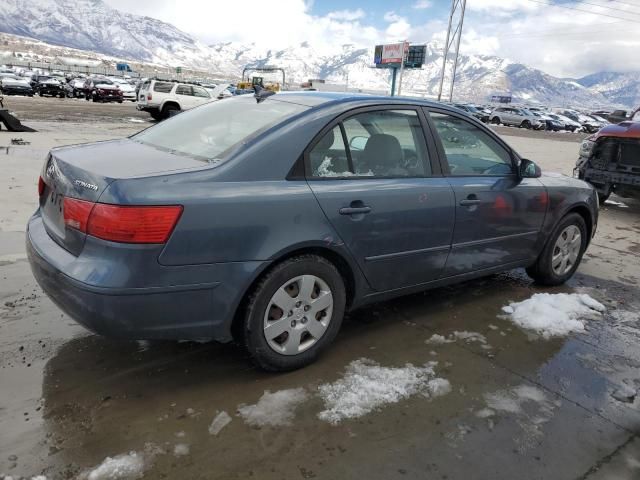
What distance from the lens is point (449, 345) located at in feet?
11.5

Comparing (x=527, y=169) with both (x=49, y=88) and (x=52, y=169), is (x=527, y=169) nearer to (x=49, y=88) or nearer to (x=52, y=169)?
(x=52, y=169)

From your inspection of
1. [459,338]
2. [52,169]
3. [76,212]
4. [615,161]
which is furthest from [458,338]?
[615,161]

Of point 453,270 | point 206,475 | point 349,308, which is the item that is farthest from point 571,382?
point 206,475

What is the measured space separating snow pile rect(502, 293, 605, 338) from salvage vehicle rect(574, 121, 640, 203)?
4449mm

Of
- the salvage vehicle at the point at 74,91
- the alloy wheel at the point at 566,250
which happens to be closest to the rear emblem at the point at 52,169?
the alloy wheel at the point at 566,250

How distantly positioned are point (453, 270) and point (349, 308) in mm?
929

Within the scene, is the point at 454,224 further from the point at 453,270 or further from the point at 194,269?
the point at 194,269

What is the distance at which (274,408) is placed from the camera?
2.68 m

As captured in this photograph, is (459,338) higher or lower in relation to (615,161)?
lower

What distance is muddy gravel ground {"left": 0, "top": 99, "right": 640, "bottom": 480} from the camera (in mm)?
2314

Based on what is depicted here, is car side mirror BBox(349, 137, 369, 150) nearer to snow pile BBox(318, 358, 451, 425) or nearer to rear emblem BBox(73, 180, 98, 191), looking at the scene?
snow pile BBox(318, 358, 451, 425)

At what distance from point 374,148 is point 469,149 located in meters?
0.97

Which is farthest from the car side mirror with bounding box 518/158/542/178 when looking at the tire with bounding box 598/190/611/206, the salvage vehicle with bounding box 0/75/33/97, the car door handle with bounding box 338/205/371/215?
the salvage vehicle with bounding box 0/75/33/97

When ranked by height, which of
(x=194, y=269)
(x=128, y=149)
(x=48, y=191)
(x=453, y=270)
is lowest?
(x=453, y=270)
